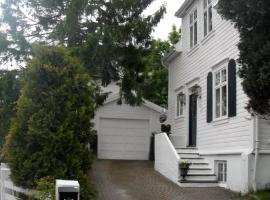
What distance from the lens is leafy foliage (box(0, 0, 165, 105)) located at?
17.2 metres

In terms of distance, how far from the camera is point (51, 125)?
31.4 feet

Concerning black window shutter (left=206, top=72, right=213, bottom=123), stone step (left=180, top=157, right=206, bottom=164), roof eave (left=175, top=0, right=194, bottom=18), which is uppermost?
roof eave (left=175, top=0, right=194, bottom=18)

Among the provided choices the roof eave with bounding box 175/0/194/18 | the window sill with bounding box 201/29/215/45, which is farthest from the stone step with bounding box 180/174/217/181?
the roof eave with bounding box 175/0/194/18

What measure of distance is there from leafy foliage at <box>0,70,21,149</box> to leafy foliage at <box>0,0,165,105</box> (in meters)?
1.04

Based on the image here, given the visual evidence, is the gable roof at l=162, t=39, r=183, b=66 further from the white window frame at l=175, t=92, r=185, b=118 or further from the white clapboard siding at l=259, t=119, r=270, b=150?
the white clapboard siding at l=259, t=119, r=270, b=150

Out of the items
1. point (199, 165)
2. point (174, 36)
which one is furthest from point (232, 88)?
point (174, 36)

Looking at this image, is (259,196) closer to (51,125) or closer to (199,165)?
(199,165)

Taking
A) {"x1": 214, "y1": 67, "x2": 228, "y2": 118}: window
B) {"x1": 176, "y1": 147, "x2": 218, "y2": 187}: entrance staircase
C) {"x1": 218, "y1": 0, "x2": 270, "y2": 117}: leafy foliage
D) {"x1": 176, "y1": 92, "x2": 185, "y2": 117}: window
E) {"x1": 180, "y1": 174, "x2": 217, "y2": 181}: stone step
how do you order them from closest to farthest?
{"x1": 218, "y1": 0, "x2": 270, "y2": 117}: leafy foliage < {"x1": 176, "y1": 147, "x2": 218, "y2": 187}: entrance staircase < {"x1": 180, "y1": 174, "x2": 217, "y2": 181}: stone step < {"x1": 214, "y1": 67, "x2": 228, "y2": 118}: window < {"x1": 176, "y1": 92, "x2": 185, "y2": 117}: window

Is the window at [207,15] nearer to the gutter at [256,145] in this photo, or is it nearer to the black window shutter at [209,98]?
the black window shutter at [209,98]

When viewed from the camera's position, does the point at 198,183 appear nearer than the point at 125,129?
Yes

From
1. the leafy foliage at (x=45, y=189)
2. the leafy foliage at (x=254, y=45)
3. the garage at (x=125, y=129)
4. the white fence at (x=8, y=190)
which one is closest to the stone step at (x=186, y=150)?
the garage at (x=125, y=129)

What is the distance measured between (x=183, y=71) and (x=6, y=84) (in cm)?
762

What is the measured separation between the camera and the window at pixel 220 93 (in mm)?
15781

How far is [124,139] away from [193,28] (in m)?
6.98
